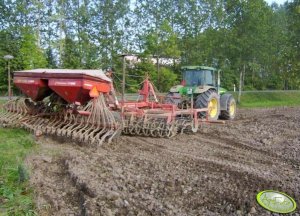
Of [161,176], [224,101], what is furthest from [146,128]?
[224,101]

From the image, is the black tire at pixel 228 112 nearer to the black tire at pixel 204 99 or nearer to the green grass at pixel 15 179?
the black tire at pixel 204 99

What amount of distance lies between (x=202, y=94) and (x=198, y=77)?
1.09m

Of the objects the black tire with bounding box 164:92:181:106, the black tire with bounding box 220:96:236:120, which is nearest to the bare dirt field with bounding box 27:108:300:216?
the black tire with bounding box 164:92:181:106

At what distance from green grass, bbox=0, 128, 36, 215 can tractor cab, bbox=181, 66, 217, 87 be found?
5.98 meters

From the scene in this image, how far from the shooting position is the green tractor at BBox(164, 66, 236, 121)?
35.4ft

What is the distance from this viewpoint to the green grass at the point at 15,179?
391 centimetres

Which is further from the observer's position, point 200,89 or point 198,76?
point 198,76

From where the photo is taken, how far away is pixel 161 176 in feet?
16.4

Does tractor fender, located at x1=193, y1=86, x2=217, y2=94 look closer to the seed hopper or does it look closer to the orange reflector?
the seed hopper

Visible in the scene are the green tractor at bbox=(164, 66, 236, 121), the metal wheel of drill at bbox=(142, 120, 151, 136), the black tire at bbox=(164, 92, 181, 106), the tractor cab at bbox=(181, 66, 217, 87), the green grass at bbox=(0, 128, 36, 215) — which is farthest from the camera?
the tractor cab at bbox=(181, 66, 217, 87)

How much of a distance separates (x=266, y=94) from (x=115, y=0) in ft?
48.9

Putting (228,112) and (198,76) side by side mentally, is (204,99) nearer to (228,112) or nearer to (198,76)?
(198,76)

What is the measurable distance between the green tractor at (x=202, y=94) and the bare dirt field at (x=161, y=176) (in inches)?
119

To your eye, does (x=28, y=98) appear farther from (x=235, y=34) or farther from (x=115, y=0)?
(x=115, y=0)
